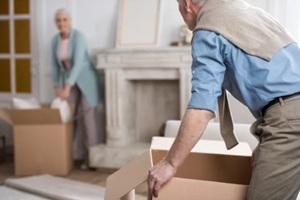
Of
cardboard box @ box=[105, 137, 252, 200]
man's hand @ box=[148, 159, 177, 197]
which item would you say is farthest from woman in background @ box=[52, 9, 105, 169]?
man's hand @ box=[148, 159, 177, 197]

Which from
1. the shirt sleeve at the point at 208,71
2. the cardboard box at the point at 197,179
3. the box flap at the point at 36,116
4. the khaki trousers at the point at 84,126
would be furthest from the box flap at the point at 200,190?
the khaki trousers at the point at 84,126

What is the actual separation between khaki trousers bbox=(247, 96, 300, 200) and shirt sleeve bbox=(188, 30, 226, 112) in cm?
20

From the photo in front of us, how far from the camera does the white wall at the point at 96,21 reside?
158 inches

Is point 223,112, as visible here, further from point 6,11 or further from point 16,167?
point 6,11

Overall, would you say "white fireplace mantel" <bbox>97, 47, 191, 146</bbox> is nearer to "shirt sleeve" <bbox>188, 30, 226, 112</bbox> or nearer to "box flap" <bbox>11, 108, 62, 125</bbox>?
"box flap" <bbox>11, 108, 62, 125</bbox>

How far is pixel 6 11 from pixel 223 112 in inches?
167

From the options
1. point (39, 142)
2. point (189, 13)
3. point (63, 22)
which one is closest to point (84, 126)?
point (39, 142)

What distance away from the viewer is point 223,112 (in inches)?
59.9

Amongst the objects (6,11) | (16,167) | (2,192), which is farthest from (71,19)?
(2,192)

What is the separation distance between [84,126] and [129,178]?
2.99 m

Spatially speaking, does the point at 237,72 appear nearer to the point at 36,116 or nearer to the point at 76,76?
the point at 36,116

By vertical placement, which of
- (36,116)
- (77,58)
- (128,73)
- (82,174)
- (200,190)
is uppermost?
(77,58)

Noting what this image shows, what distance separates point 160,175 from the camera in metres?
1.40

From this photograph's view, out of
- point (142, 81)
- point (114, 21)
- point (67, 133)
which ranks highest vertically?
point (114, 21)
